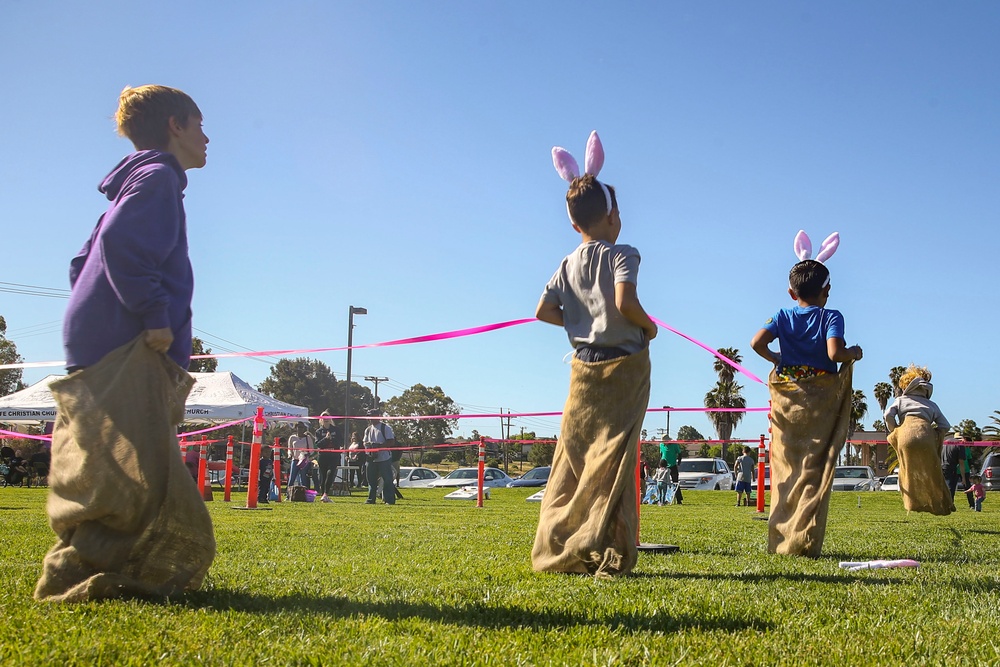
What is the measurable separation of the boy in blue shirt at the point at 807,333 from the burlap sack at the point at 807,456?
0.10 metres

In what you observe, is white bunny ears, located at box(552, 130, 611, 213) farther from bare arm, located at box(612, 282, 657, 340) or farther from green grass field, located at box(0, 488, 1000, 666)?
green grass field, located at box(0, 488, 1000, 666)

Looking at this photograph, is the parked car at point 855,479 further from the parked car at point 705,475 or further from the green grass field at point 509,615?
the green grass field at point 509,615

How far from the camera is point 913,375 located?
7543mm

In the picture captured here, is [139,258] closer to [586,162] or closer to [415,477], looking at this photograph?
[586,162]

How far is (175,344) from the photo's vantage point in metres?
3.35

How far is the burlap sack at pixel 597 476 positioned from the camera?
14.0 ft

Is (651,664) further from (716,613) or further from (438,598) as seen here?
(438,598)

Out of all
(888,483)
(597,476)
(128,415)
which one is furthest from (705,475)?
(128,415)

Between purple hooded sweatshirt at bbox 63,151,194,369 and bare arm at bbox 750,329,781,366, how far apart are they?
11.9 ft


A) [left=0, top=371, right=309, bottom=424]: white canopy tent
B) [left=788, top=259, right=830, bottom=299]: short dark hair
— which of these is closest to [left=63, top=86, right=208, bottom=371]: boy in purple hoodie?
[left=788, top=259, right=830, bottom=299]: short dark hair

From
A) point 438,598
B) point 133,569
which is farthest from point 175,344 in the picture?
point 438,598

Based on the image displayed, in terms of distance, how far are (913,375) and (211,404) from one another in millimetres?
20444

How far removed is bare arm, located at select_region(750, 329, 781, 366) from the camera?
5.71m

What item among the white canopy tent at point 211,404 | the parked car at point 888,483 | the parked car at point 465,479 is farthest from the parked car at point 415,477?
the parked car at point 888,483
